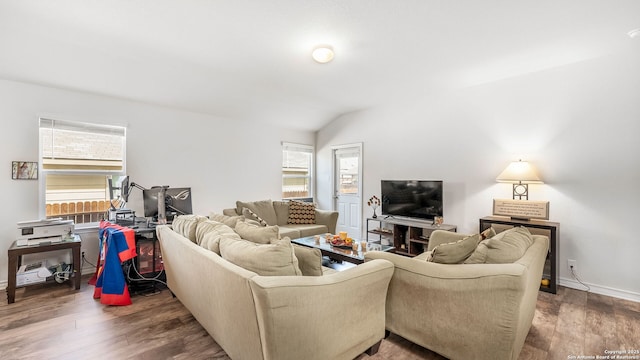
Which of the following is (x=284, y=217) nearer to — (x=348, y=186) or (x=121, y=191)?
(x=348, y=186)

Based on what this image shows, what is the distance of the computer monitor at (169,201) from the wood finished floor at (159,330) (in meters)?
1.02

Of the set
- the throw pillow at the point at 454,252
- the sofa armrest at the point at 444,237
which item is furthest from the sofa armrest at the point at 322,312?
the sofa armrest at the point at 444,237

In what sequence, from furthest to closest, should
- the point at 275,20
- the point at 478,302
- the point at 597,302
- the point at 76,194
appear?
the point at 76,194 < the point at 597,302 < the point at 275,20 < the point at 478,302

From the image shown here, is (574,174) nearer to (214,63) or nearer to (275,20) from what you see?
(275,20)

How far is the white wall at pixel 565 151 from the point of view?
301 cm

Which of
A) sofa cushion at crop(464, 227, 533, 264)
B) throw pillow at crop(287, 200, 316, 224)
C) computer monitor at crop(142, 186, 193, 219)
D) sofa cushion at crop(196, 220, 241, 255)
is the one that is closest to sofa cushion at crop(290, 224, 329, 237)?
throw pillow at crop(287, 200, 316, 224)

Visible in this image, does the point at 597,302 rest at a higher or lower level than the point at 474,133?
lower

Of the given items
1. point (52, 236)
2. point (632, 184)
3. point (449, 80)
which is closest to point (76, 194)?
point (52, 236)

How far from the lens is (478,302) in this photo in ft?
5.59

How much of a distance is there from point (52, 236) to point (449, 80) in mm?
5050

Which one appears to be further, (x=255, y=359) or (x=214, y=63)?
(x=214, y=63)

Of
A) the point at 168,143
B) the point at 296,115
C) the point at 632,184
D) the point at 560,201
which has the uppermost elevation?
the point at 296,115

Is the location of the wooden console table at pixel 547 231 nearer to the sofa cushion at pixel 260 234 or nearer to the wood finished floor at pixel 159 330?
the wood finished floor at pixel 159 330

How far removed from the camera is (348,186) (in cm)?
582
